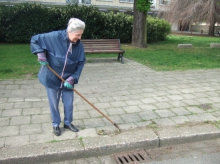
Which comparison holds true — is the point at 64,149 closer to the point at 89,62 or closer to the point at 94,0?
the point at 89,62

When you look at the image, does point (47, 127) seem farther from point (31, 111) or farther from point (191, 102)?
point (191, 102)

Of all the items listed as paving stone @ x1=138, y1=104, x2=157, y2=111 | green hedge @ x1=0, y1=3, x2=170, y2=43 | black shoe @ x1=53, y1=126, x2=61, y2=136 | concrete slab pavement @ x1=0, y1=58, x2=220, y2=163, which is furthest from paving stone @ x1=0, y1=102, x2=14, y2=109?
green hedge @ x1=0, y1=3, x2=170, y2=43

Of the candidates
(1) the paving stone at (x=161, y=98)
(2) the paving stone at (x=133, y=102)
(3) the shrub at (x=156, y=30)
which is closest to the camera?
(2) the paving stone at (x=133, y=102)

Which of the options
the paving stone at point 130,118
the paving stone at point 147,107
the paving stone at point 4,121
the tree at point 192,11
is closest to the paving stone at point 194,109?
the paving stone at point 147,107

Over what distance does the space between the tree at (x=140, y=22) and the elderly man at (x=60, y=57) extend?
A: 10.3 m

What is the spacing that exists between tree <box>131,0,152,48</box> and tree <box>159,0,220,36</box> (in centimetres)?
1527

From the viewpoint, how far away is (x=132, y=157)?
11.0 feet

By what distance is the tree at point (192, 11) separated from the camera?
25.6m

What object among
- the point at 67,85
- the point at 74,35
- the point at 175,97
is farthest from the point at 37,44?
the point at 175,97

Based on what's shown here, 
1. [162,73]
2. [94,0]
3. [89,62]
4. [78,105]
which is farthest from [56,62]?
[94,0]

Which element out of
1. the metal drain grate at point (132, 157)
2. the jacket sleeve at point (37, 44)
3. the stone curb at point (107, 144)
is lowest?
the metal drain grate at point (132, 157)

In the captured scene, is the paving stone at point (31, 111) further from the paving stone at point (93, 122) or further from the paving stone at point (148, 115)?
the paving stone at point (148, 115)

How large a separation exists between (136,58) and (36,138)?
7.43 meters

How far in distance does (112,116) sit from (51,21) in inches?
474
